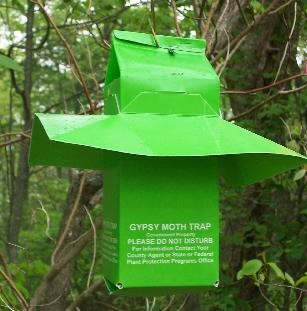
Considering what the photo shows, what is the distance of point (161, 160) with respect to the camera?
3.42ft

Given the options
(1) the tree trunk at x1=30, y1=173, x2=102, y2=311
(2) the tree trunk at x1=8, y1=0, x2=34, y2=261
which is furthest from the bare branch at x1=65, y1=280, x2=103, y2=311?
(2) the tree trunk at x1=8, y1=0, x2=34, y2=261

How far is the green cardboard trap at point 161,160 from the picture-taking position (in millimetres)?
984

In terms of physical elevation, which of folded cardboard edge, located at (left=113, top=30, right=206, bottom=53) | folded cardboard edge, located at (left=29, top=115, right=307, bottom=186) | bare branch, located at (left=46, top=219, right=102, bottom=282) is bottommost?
bare branch, located at (left=46, top=219, right=102, bottom=282)

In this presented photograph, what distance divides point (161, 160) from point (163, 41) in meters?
0.24

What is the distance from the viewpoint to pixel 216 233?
3.46 ft

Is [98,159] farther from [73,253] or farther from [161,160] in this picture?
[73,253]

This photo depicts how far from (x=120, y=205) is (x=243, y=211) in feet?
8.46

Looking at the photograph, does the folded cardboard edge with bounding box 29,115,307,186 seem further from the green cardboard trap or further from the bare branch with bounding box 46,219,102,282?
the bare branch with bounding box 46,219,102,282

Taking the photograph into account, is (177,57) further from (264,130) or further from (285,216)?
(285,216)

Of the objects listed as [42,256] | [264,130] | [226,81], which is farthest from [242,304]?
[42,256]

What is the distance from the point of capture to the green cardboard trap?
38.7 inches

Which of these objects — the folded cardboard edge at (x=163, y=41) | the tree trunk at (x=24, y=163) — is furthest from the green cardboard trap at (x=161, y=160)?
the tree trunk at (x=24, y=163)

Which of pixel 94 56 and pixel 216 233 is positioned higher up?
pixel 94 56

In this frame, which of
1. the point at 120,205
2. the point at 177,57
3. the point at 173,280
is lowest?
the point at 173,280
